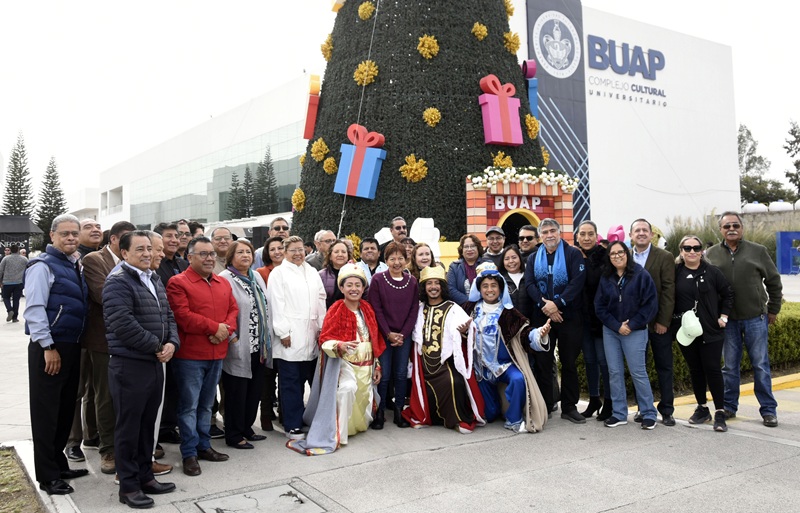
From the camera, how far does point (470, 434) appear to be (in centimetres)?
509

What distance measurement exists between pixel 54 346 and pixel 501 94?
7700 mm

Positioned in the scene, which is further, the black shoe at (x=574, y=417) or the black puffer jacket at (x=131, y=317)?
the black shoe at (x=574, y=417)

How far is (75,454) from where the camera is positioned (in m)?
4.46

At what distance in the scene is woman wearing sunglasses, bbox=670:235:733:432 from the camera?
516cm

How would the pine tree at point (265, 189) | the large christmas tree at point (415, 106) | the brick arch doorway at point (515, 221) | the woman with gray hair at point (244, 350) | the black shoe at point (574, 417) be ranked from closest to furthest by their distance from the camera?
1. the woman with gray hair at point (244, 350)
2. the black shoe at point (574, 417)
3. the large christmas tree at point (415, 106)
4. the brick arch doorway at point (515, 221)
5. the pine tree at point (265, 189)

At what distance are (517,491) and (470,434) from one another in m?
1.34

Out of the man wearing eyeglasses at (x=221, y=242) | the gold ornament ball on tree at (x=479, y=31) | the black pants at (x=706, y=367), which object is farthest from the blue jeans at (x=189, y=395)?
the gold ornament ball on tree at (x=479, y=31)

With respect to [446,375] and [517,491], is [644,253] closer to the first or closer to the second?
[446,375]

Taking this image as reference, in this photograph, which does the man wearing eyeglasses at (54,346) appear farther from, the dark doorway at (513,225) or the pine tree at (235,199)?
the pine tree at (235,199)

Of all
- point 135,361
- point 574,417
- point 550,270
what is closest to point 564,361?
point 574,417

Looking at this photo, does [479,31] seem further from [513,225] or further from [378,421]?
[378,421]

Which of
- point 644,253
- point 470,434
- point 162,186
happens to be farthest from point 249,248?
point 162,186

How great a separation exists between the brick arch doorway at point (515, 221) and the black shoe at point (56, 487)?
23.8 feet

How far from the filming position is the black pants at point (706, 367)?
5176 millimetres
